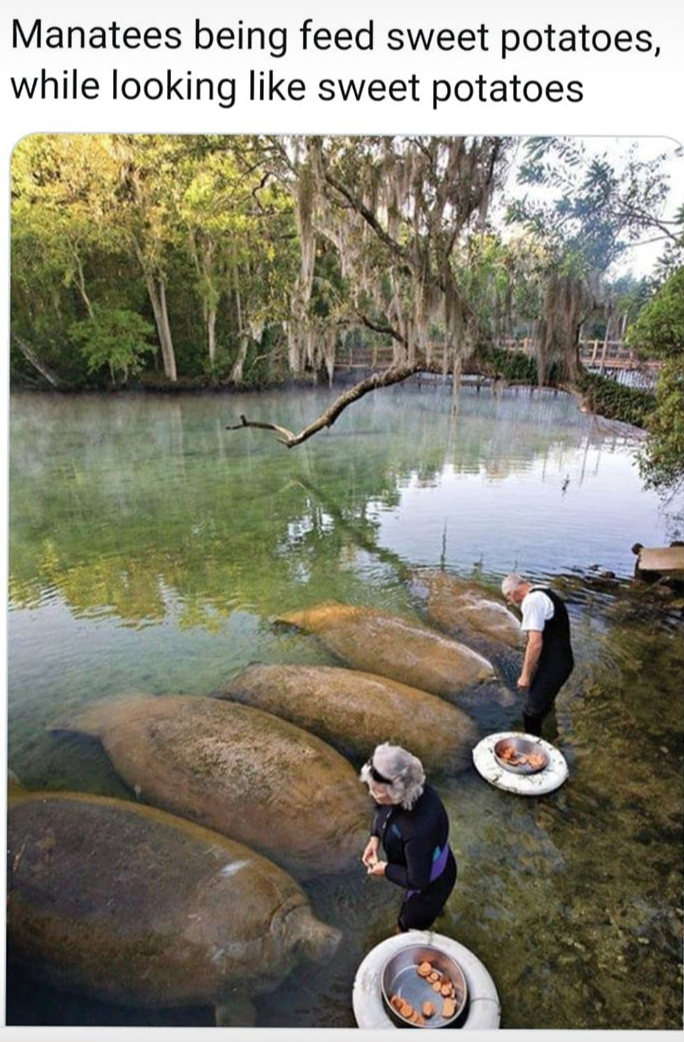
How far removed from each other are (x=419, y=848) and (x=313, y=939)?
25.8 inches

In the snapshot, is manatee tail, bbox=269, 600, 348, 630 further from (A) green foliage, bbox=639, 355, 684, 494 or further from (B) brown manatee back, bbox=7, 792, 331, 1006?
(A) green foliage, bbox=639, 355, 684, 494

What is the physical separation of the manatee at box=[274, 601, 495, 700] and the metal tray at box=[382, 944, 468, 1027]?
156cm

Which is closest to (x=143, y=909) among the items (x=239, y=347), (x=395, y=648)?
(x=395, y=648)

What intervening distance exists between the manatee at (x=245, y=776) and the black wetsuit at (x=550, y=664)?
3.62 feet

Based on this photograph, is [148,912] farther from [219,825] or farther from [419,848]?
[419,848]

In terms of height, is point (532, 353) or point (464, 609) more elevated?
point (532, 353)

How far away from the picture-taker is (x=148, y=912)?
213 cm

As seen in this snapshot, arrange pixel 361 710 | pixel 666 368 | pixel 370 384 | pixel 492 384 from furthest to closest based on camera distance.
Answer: pixel 492 384
pixel 370 384
pixel 666 368
pixel 361 710

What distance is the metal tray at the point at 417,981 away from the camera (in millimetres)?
1976

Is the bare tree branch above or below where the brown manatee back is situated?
above

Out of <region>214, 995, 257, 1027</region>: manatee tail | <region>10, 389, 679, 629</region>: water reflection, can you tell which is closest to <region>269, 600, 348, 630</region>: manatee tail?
<region>10, 389, 679, 629</region>: water reflection

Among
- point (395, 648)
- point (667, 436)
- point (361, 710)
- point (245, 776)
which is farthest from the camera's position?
point (395, 648)

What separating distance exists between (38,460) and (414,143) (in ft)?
14.7

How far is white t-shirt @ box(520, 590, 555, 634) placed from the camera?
9.53 feet
